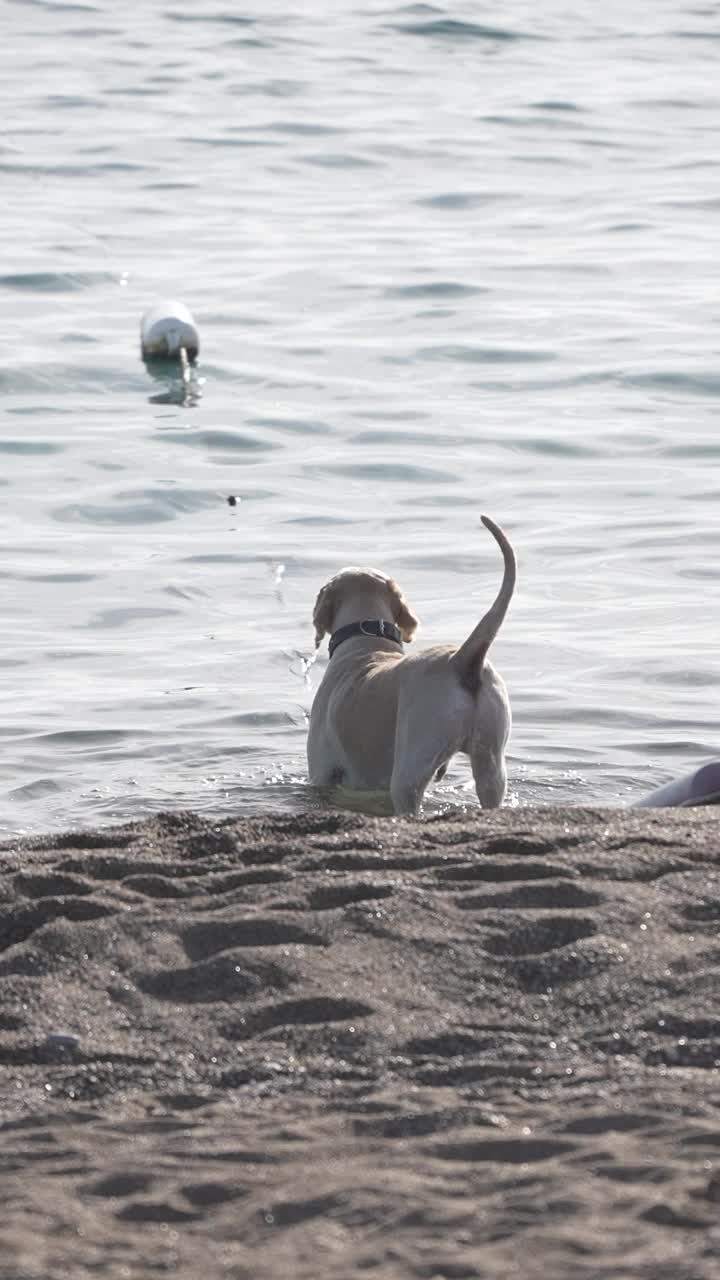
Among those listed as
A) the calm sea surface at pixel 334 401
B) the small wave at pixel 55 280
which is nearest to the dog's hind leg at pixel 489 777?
the calm sea surface at pixel 334 401

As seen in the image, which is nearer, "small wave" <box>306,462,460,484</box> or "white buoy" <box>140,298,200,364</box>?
"small wave" <box>306,462,460,484</box>

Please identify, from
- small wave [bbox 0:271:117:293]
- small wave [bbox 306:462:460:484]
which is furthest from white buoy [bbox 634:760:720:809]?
small wave [bbox 0:271:117:293]

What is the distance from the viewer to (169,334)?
16.8 meters

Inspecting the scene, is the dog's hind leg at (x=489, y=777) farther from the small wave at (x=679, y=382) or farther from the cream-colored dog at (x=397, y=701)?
the small wave at (x=679, y=382)


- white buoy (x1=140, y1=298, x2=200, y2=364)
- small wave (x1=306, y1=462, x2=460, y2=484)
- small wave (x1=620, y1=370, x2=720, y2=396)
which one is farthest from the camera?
white buoy (x1=140, y1=298, x2=200, y2=364)

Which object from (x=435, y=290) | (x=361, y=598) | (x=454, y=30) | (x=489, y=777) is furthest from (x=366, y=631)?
(x=454, y=30)

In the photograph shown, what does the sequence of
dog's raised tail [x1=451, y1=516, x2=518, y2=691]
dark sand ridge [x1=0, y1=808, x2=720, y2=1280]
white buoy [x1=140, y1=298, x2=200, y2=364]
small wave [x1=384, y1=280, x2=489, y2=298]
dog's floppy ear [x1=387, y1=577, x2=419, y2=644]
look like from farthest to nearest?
Answer: small wave [x1=384, y1=280, x2=489, y2=298]
white buoy [x1=140, y1=298, x2=200, y2=364]
dog's floppy ear [x1=387, y1=577, x2=419, y2=644]
dog's raised tail [x1=451, y1=516, x2=518, y2=691]
dark sand ridge [x1=0, y1=808, x2=720, y2=1280]

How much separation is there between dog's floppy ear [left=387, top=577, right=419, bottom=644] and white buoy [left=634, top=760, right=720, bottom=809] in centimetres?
151

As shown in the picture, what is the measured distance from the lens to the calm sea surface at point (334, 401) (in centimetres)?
928

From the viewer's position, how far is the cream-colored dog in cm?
677

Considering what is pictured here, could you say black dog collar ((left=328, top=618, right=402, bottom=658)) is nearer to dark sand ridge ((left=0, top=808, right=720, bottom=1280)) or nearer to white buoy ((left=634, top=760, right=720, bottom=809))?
white buoy ((left=634, top=760, right=720, bottom=809))

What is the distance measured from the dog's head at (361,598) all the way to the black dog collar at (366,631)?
0.04 m

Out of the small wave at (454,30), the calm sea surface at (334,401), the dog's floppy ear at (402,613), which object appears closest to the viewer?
the dog's floppy ear at (402,613)

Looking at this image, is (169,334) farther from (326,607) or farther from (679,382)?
(326,607)
